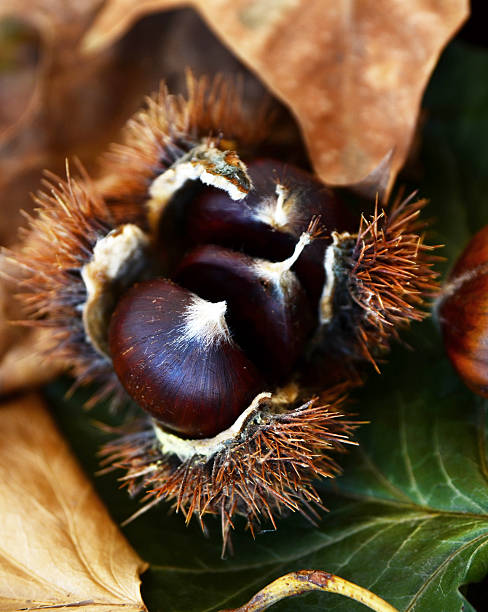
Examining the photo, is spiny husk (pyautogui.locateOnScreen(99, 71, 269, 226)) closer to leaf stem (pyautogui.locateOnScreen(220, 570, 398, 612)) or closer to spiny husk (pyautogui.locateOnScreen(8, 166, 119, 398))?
spiny husk (pyautogui.locateOnScreen(8, 166, 119, 398))

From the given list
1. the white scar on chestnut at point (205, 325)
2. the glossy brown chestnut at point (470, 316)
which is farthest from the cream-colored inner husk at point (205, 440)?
the glossy brown chestnut at point (470, 316)

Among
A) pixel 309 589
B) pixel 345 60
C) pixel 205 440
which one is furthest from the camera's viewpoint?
pixel 345 60

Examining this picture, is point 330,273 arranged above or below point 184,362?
below

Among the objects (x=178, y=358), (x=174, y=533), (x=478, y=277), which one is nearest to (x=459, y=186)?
(x=478, y=277)

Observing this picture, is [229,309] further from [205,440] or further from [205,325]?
[205,440]

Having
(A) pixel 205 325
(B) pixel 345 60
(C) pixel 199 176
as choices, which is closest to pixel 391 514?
(A) pixel 205 325

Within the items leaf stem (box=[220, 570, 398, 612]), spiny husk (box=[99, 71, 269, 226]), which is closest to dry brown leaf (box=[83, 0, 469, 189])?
spiny husk (box=[99, 71, 269, 226])
